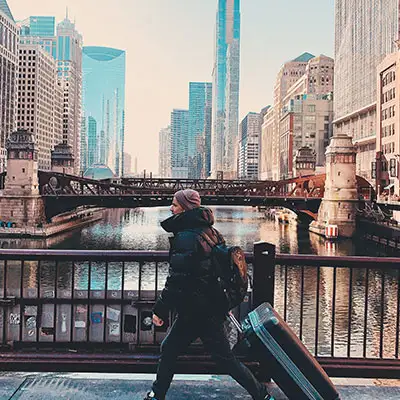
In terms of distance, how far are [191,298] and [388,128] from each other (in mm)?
75194

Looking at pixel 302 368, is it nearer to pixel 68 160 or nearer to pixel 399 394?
pixel 399 394

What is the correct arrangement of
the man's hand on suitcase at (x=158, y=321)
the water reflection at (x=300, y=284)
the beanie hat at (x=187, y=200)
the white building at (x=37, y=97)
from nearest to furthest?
the man's hand on suitcase at (x=158, y=321) → the beanie hat at (x=187, y=200) → the water reflection at (x=300, y=284) → the white building at (x=37, y=97)

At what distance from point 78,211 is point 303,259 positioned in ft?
287

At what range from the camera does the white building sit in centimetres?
16188

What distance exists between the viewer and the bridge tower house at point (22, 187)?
64.6m

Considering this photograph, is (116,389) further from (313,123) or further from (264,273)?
(313,123)

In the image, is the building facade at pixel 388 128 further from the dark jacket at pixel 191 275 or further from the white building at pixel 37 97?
the white building at pixel 37 97

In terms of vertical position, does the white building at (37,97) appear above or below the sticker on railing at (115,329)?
above

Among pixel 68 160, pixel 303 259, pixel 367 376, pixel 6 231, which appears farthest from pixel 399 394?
pixel 68 160

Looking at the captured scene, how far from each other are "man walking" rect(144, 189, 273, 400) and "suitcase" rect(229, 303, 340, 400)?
689mm

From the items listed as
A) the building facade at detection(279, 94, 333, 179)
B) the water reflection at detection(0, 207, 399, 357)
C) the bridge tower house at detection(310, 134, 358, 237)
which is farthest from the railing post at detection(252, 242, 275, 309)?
the building facade at detection(279, 94, 333, 179)

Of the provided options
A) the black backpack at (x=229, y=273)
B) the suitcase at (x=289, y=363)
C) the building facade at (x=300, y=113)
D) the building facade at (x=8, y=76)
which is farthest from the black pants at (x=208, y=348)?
the building facade at (x=8, y=76)

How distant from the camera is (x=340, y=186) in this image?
2569 inches

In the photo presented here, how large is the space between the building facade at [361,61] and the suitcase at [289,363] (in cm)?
8666
